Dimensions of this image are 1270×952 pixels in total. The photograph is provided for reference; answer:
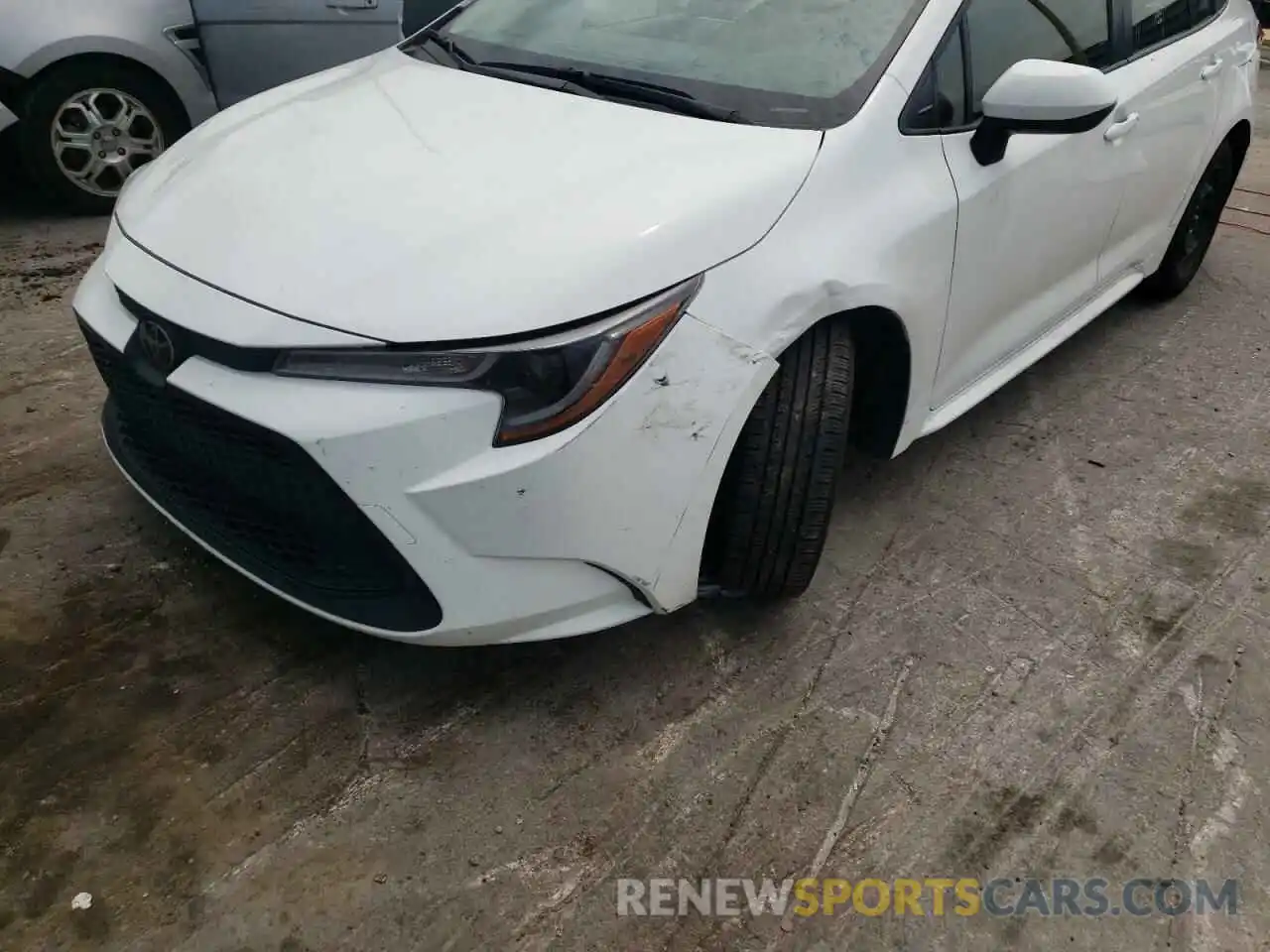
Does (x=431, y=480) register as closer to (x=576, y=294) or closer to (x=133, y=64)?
(x=576, y=294)

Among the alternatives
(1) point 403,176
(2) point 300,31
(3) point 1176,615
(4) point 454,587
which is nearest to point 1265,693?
(3) point 1176,615

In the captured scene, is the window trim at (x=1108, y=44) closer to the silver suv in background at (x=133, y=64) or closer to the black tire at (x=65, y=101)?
the silver suv in background at (x=133, y=64)

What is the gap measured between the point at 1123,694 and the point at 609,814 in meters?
1.14

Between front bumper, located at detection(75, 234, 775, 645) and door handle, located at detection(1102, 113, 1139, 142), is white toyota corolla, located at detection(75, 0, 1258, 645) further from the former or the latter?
door handle, located at detection(1102, 113, 1139, 142)

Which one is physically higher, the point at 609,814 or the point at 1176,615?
the point at 609,814

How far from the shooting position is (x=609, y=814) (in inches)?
72.4

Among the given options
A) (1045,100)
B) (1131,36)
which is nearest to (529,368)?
(1045,100)

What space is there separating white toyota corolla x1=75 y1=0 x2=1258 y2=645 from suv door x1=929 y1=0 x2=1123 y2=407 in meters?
0.01

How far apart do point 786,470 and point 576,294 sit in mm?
598

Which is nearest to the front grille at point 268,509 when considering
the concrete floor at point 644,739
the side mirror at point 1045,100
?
the concrete floor at point 644,739

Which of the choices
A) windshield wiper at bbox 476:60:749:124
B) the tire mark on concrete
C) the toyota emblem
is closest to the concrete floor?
the tire mark on concrete

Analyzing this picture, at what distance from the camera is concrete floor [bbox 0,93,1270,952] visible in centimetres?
168

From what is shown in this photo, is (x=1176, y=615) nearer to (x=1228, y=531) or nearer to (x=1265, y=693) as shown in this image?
(x=1265, y=693)

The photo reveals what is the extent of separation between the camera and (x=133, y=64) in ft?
13.8
